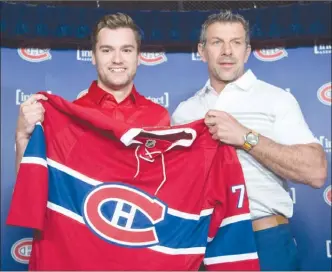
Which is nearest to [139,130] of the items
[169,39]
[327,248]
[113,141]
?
[113,141]

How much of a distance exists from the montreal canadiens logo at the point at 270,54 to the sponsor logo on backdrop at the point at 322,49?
0.50 ft

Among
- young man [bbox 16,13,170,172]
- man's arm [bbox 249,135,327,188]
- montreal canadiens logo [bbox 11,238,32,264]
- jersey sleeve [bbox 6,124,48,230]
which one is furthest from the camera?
montreal canadiens logo [bbox 11,238,32,264]

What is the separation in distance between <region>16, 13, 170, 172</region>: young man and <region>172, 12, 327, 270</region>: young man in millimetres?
195

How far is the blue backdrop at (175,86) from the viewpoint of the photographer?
2.45 metres

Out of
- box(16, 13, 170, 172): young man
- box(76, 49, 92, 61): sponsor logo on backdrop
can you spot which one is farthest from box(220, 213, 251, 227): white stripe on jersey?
box(76, 49, 92, 61): sponsor logo on backdrop

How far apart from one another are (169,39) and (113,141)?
109cm

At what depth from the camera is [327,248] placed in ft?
8.13

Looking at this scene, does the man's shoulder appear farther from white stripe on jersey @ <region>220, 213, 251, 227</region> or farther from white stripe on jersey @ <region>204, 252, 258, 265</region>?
white stripe on jersey @ <region>204, 252, 258, 265</region>

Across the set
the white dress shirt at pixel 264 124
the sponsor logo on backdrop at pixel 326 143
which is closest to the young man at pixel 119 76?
the white dress shirt at pixel 264 124

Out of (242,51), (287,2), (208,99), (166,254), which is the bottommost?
(166,254)

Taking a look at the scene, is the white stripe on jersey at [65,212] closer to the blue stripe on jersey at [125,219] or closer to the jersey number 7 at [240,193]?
the blue stripe on jersey at [125,219]

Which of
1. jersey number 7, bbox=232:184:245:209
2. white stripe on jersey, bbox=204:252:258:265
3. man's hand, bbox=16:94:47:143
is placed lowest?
white stripe on jersey, bbox=204:252:258:265

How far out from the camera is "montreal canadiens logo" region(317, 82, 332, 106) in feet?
8.25

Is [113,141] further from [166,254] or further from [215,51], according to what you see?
[215,51]
